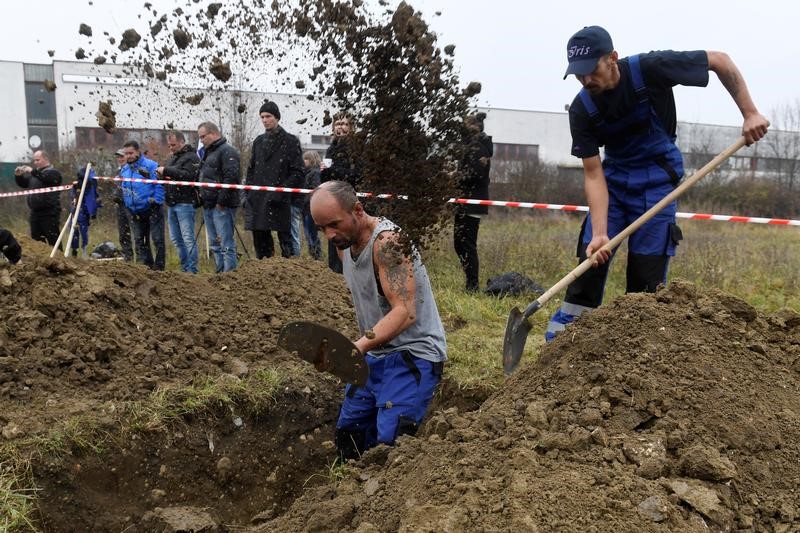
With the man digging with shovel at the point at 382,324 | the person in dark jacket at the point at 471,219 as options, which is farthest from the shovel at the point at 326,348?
the person in dark jacket at the point at 471,219

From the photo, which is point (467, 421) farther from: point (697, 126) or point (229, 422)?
point (697, 126)

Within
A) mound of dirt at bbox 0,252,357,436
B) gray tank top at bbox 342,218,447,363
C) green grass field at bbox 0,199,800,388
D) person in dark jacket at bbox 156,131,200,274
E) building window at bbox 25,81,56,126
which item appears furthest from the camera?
building window at bbox 25,81,56,126

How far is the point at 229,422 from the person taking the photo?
4.51 m

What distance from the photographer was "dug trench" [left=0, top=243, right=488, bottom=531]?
3.82 metres

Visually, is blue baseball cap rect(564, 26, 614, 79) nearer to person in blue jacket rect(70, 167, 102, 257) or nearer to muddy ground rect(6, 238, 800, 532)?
muddy ground rect(6, 238, 800, 532)

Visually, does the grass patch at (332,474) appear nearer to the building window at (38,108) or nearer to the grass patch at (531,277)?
the grass patch at (531,277)

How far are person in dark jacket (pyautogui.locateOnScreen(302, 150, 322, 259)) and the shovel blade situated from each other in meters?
5.06

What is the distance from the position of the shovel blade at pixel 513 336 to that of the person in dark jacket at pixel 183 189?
5.46 metres

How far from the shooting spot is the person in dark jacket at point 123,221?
906 cm

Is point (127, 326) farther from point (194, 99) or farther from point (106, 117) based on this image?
point (194, 99)

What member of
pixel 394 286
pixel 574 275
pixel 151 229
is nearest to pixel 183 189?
pixel 151 229

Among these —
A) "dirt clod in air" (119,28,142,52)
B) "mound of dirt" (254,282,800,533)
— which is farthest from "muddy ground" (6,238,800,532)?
"dirt clod in air" (119,28,142,52)

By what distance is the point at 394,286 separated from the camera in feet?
11.4

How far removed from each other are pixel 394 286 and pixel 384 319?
0.55 ft
